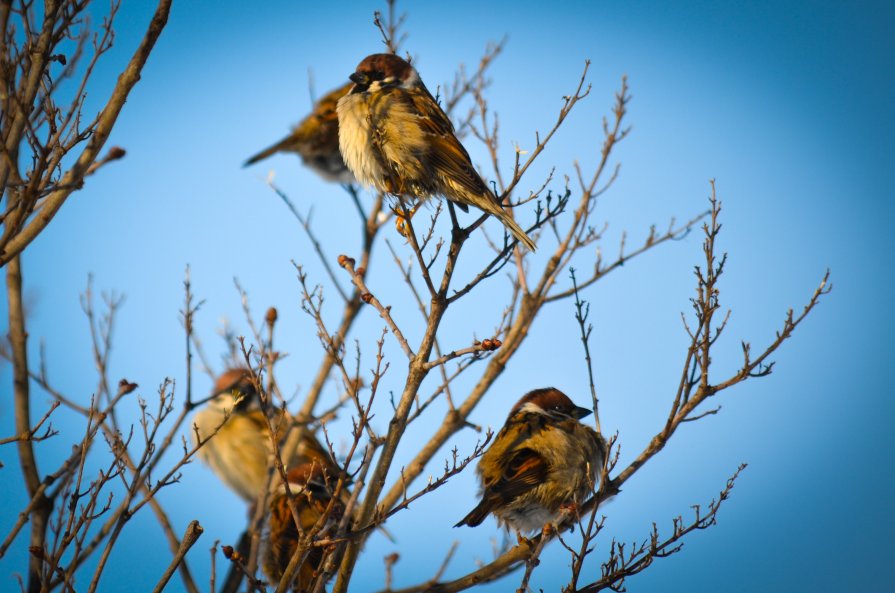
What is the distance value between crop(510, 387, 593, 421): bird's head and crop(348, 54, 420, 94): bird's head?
7.52 ft

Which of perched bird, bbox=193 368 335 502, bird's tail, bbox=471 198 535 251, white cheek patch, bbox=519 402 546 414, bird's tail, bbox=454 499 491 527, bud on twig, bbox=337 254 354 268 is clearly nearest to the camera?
bud on twig, bbox=337 254 354 268

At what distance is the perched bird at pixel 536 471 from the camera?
17.3ft

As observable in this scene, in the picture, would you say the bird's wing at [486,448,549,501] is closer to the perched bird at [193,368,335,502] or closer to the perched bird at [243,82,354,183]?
the perched bird at [193,368,335,502]

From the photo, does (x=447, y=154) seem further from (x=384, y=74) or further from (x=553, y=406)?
(x=553, y=406)

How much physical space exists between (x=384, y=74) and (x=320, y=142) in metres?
2.49

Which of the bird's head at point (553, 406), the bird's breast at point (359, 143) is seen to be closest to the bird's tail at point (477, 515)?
the bird's head at point (553, 406)

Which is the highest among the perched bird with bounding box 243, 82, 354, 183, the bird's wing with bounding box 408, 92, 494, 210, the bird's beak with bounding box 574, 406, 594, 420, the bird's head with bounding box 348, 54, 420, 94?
the perched bird with bounding box 243, 82, 354, 183

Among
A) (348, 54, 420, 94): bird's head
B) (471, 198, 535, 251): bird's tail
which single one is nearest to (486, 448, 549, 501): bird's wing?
(471, 198, 535, 251): bird's tail

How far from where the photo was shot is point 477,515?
5.16m

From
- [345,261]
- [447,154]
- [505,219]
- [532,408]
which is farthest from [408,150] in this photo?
[532,408]

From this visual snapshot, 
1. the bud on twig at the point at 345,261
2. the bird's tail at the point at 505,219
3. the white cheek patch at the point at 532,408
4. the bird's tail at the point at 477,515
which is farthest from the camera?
the white cheek patch at the point at 532,408

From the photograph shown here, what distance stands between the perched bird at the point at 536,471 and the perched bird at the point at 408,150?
146 centimetres

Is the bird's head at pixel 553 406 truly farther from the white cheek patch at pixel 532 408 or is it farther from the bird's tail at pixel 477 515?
the bird's tail at pixel 477 515

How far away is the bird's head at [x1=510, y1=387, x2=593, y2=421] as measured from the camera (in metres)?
5.89
